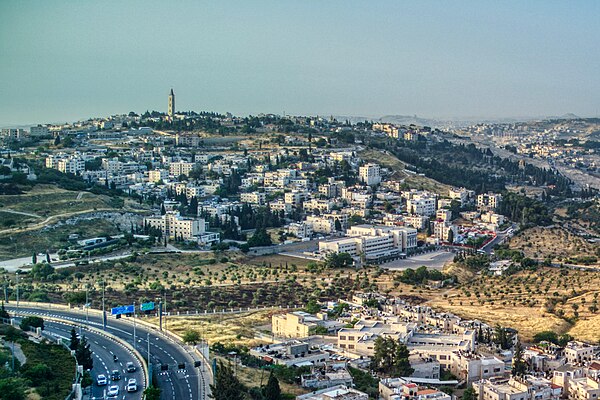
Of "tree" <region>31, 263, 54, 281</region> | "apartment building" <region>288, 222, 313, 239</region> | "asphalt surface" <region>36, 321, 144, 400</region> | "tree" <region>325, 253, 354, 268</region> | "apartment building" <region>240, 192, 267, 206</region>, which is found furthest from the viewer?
"apartment building" <region>240, 192, 267, 206</region>

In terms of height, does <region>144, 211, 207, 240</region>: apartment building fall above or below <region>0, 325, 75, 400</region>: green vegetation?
below

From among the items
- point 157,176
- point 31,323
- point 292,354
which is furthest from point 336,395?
point 157,176

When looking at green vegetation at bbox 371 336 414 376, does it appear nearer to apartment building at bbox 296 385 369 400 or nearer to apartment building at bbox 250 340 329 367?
apartment building at bbox 250 340 329 367

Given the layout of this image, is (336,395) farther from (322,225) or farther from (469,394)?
(322,225)

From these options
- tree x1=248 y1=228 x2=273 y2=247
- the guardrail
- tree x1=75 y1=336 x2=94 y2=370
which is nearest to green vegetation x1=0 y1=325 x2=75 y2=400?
tree x1=75 y1=336 x2=94 y2=370

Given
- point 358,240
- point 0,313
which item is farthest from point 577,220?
point 0,313
